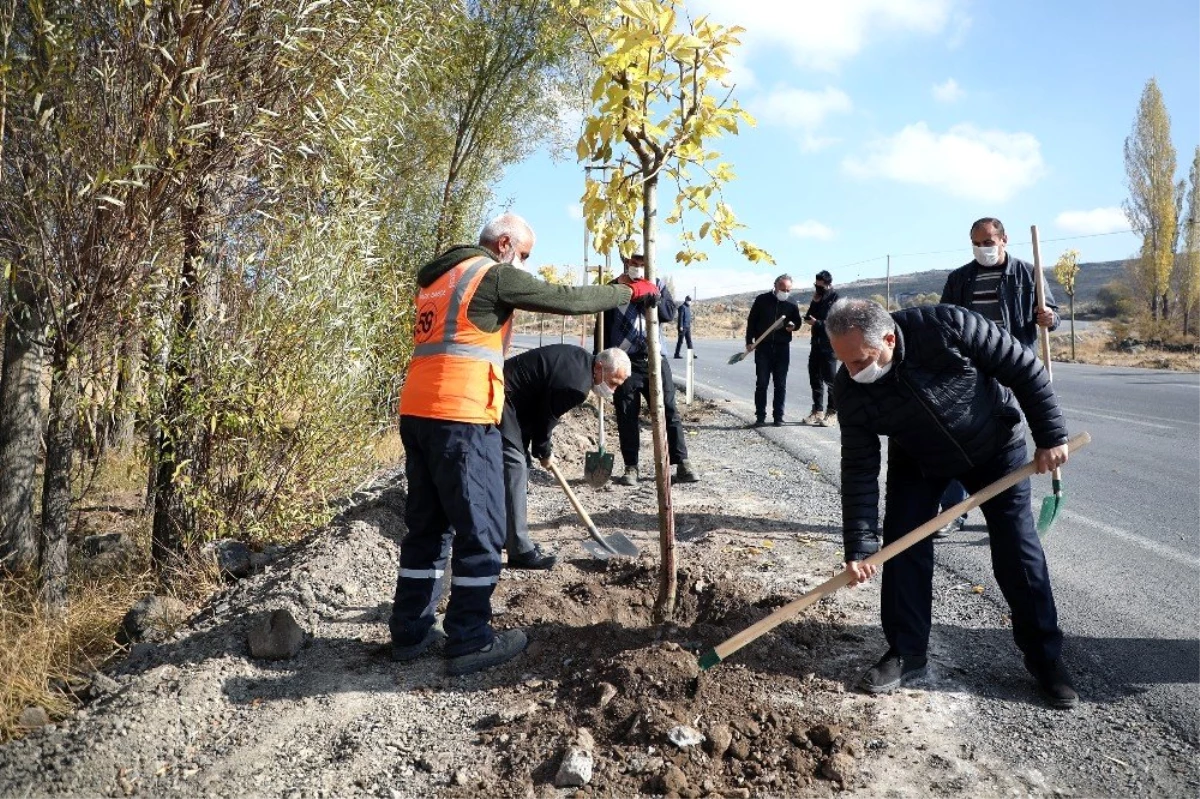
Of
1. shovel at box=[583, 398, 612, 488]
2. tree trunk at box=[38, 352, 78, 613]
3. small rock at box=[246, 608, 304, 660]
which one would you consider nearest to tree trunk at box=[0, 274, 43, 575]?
tree trunk at box=[38, 352, 78, 613]

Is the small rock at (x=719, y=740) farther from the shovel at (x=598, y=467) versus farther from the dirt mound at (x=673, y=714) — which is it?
the shovel at (x=598, y=467)

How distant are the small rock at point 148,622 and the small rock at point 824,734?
2957 mm

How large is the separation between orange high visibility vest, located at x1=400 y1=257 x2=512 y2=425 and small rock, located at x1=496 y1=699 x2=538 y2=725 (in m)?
1.16

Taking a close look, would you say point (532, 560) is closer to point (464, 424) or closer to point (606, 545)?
point (606, 545)

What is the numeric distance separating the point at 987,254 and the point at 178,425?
467 centimetres

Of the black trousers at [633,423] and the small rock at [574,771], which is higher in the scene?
the black trousers at [633,423]

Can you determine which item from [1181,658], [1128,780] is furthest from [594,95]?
[1181,658]

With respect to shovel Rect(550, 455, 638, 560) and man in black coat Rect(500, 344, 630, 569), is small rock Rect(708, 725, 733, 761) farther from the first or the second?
man in black coat Rect(500, 344, 630, 569)

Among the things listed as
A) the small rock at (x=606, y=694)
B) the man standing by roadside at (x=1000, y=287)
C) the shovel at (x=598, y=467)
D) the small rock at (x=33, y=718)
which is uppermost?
the man standing by roadside at (x=1000, y=287)

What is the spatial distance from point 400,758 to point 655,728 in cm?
94

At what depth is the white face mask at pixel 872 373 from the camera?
3.02 meters

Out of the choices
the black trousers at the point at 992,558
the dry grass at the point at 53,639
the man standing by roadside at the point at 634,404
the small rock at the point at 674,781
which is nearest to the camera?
the small rock at the point at 674,781

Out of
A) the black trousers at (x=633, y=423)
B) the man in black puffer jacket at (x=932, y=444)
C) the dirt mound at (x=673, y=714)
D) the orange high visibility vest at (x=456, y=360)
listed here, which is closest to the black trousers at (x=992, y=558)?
the man in black puffer jacket at (x=932, y=444)

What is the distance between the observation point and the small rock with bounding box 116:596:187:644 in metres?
3.86
